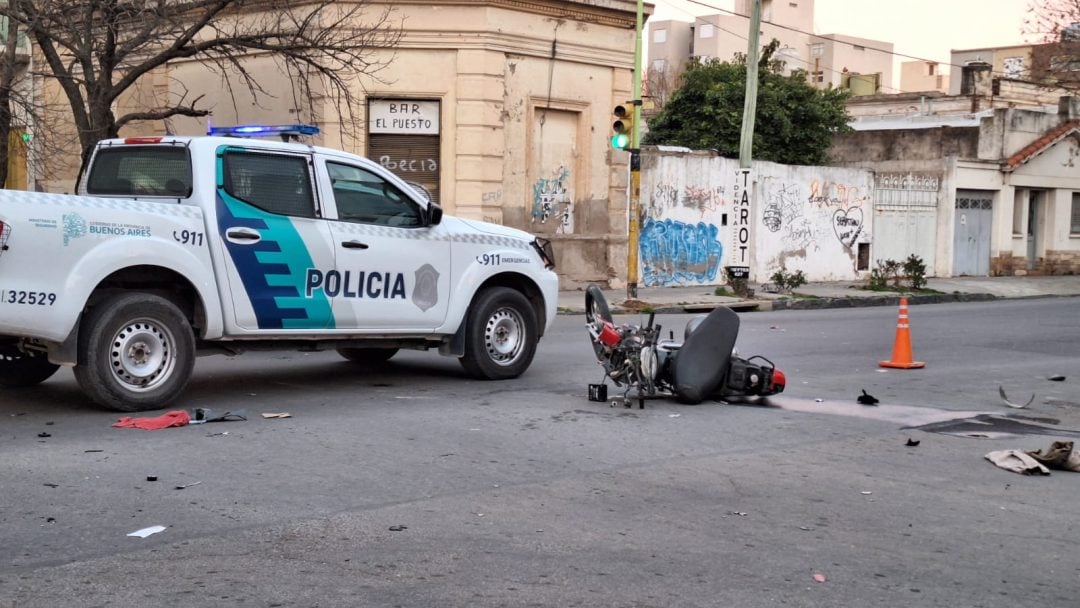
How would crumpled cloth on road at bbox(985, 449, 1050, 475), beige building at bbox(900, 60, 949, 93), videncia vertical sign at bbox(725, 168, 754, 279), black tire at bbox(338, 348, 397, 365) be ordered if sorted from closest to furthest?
1. crumpled cloth on road at bbox(985, 449, 1050, 475)
2. black tire at bbox(338, 348, 397, 365)
3. videncia vertical sign at bbox(725, 168, 754, 279)
4. beige building at bbox(900, 60, 949, 93)

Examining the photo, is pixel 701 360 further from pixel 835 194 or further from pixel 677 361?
pixel 835 194

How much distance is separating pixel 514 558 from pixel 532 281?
248 inches

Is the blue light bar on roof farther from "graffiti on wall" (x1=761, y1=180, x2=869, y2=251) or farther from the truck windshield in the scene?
"graffiti on wall" (x1=761, y1=180, x2=869, y2=251)

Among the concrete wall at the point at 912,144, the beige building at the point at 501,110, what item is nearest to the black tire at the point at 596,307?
the beige building at the point at 501,110

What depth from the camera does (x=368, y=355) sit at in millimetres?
12234

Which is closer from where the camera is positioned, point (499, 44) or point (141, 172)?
point (141, 172)

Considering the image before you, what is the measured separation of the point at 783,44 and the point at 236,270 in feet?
249

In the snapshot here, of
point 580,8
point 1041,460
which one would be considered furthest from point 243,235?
point 580,8

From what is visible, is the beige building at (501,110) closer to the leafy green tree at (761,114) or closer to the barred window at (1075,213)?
the leafy green tree at (761,114)

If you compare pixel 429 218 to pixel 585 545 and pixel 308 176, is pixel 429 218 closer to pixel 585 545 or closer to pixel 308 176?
pixel 308 176

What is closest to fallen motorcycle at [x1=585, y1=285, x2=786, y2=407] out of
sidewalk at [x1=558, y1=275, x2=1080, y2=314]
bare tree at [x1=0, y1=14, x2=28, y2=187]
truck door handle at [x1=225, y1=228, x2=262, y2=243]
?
truck door handle at [x1=225, y1=228, x2=262, y2=243]

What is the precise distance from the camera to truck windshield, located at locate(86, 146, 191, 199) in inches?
372

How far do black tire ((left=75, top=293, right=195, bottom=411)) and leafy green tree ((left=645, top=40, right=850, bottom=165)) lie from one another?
2677cm

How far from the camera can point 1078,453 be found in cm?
788
